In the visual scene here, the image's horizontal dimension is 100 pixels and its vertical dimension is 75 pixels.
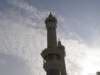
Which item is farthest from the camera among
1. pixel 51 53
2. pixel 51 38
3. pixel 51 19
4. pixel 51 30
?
pixel 51 19

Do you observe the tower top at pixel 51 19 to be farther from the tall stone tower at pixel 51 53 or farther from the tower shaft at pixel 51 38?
the tower shaft at pixel 51 38

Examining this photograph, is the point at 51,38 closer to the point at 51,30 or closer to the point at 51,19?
the point at 51,30

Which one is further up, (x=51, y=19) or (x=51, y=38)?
(x=51, y=19)

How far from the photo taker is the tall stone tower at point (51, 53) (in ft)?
168

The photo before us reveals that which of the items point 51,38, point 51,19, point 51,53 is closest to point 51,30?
point 51,38

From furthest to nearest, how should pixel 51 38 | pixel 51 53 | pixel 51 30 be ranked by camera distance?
pixel 51 30
pixel 51 38
pixel 51 53

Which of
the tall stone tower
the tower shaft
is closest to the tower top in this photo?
the tall stone tower

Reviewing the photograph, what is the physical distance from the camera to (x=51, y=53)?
5334 cm

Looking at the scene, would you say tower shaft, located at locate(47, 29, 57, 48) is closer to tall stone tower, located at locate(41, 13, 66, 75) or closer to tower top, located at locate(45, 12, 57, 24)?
tall stone tower, located at locate(41, 13, 66, 75)

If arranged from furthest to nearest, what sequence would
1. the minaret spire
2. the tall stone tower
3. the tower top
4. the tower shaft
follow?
the tower top, the minaret spire, the tower shaft, the tall stone tower

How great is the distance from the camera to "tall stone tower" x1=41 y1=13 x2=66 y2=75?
51125mm

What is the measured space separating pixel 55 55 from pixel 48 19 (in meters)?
10.9

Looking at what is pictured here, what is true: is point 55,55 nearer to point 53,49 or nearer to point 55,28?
point 53,49

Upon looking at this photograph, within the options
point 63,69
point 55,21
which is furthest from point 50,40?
point 63,69
